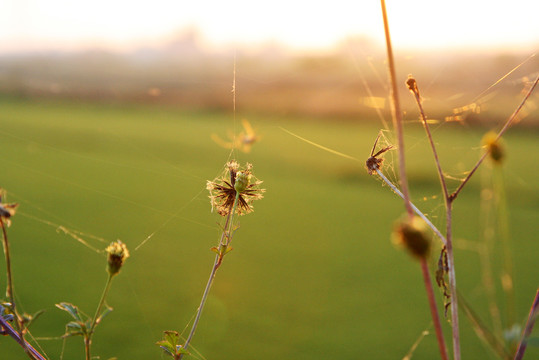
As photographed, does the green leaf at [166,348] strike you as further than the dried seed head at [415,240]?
Yes

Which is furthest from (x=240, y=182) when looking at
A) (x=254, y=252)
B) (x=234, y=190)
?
(x=254, y=252)

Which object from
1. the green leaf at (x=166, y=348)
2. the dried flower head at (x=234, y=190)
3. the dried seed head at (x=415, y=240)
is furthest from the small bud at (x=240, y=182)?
the dried seed head at (x=415, y=240)

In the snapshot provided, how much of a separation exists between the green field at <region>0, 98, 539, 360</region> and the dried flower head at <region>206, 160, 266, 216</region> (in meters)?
0.86

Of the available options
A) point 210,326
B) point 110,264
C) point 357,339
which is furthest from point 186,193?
point 110,264

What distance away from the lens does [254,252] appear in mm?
2721

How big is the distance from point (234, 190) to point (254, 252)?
2.34 m

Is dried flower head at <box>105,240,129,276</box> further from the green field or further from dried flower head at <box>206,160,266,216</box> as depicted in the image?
the green field

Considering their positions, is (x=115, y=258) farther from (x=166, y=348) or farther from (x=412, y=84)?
(x=412, y=84)

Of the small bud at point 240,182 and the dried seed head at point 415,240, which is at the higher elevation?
the small bud at point 240,182

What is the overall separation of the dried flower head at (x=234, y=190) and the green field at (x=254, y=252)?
2.81ft

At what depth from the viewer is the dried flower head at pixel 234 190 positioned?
39 centimetres

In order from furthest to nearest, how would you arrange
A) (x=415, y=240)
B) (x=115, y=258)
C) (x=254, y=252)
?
(x=254, y=252) → (x=115, y=258) → (x=415, y=240)

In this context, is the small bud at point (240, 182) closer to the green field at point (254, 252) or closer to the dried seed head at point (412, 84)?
the dried seed head at point (412, 84)

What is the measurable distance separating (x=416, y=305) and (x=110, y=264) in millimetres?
2001
